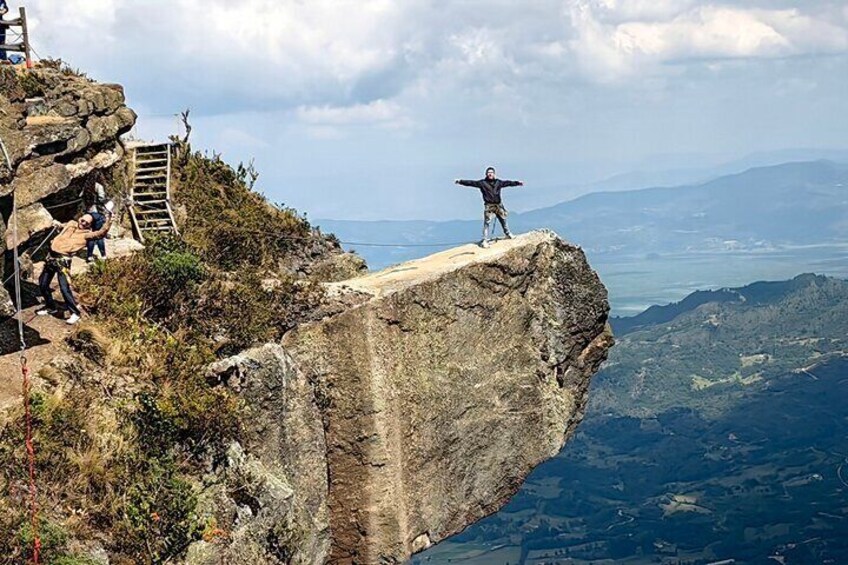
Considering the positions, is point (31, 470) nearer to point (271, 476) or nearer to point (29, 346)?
→ point (29, 346)

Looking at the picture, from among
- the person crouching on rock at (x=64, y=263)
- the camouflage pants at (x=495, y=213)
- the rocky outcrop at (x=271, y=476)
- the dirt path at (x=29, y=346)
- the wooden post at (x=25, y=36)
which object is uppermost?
the wooden post at (x=25, y=36)

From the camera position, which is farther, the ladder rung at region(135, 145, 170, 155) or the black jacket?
the ladder rung at region(135, 145, 170, 155)

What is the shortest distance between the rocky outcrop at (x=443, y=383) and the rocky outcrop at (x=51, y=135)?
6404 mm

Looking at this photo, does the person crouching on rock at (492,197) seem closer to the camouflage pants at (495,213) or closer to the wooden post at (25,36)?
the camouflage pants at (495,213)

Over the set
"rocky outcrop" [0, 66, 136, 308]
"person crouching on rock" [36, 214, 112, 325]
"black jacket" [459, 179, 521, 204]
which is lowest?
"person crouching on rock" [36, 214, 112, 325]

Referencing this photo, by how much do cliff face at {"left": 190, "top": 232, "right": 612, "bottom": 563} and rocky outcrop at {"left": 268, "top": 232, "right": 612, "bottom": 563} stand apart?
31mm

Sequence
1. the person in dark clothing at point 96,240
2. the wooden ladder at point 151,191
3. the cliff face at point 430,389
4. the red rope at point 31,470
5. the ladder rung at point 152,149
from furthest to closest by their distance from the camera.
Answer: the ladder rung at point 152,149
the wooden ladder at point 151,191
the cliff face at point 430,389
the person in dark clothing at point 96,240
the red rope at point 31,470

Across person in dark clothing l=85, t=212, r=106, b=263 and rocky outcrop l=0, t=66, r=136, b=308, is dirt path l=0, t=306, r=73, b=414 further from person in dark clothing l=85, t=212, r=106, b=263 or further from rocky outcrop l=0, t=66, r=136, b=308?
person in dark clothing l=85, t=212, r=106, b=263

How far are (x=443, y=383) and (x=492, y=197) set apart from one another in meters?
→ 6.47

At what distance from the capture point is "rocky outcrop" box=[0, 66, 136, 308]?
17891 millimetres

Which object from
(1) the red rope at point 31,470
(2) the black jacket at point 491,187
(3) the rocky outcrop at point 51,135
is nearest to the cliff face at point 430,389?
(2) the black jacket at point 491,187

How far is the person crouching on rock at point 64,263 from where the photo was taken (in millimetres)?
17281

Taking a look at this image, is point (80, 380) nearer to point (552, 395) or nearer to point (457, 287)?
point (457, 287)

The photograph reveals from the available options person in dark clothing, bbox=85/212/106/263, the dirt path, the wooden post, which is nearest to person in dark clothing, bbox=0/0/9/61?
the wooden post
